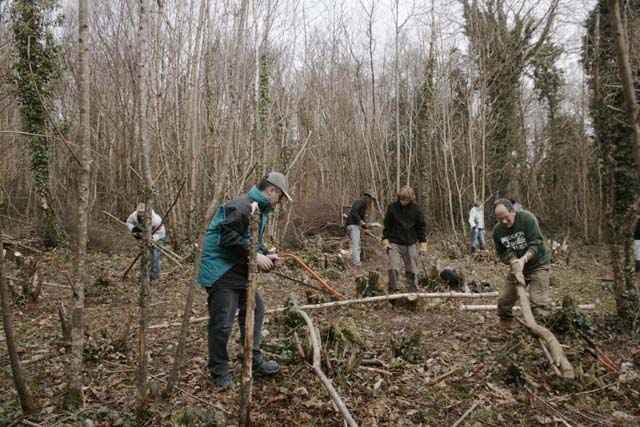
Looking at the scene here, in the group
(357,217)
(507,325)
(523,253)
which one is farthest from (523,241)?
(357,217)

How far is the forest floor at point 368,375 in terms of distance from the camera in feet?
11.0

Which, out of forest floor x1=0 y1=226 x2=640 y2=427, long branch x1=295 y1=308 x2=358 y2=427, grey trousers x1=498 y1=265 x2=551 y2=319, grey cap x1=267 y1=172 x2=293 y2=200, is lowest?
forest floor x1=0 y1=226 x2=640 y2=427

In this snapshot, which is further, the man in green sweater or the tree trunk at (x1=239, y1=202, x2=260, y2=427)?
the man in green sweater

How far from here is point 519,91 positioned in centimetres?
1914

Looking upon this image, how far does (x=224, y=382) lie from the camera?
372 centimetres

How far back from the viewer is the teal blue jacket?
3.53 m

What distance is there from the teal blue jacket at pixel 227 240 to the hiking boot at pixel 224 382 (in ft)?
2.84

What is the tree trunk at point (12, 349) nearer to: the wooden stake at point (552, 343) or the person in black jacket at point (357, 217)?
the wooden stake at point (552, 343)

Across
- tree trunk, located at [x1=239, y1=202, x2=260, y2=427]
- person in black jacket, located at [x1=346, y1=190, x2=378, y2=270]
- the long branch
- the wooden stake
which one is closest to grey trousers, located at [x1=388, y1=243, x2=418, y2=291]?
person in black jacket, located at [x1=346, y1=190, x2=378, y2=270]

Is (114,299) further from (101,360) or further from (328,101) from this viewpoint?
(328,101)

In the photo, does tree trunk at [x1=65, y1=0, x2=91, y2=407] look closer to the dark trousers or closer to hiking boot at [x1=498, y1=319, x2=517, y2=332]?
the dark trousers

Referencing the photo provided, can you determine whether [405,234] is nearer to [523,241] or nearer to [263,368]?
[523,241]

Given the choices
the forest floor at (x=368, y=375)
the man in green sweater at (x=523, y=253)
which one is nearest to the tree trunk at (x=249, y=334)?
the forest floor at (x=368, y=375)

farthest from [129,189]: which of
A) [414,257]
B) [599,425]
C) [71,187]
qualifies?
[599,425]
